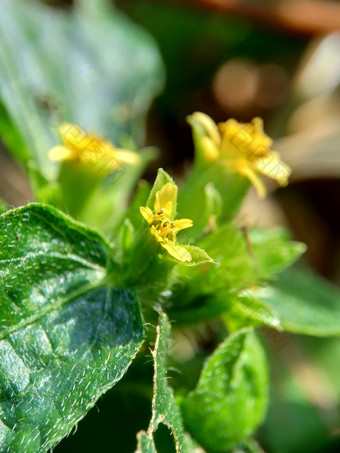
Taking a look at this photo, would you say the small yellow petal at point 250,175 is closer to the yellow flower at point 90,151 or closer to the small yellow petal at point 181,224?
the yellow flower at point 90,151

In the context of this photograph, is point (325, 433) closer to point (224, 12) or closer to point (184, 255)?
point (184, 255)

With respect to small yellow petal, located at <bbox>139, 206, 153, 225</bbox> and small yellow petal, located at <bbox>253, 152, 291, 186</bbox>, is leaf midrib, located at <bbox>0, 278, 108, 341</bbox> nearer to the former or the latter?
small yellow petal, located at <bbox>139, 206, 153, 225</bbox>

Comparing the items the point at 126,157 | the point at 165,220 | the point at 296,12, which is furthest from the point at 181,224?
the point at 296,12

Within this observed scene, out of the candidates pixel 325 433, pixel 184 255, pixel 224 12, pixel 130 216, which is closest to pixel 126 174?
pixel 130 216

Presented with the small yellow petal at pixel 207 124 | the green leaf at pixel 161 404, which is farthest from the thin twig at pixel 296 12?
the green leaf at pixel 161 404

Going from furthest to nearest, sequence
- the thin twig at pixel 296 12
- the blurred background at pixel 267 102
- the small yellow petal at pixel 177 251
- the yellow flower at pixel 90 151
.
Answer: the thin twig at pixel 296 12 → the blurred background at pixel 267 102 → the yellow flower at pixel 90 151 → the small yellow petal at pixel 177 251

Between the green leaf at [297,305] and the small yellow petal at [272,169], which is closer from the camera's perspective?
the green leaf at [297,305]
